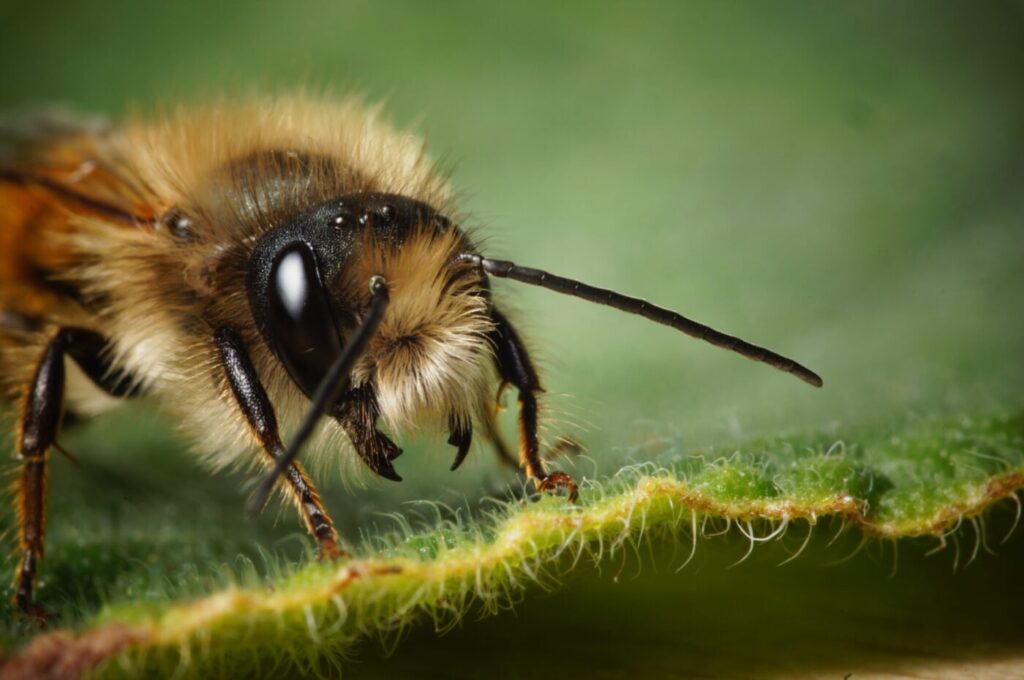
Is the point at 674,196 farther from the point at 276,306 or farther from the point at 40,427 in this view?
the point at 40,427

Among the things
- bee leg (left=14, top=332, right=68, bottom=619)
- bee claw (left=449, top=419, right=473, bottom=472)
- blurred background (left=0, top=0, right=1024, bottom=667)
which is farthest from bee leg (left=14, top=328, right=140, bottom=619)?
bee claw (left=449, top=419, right=473, bottom=472)

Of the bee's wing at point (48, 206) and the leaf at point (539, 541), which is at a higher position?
the bee's wing at point (48, 206)

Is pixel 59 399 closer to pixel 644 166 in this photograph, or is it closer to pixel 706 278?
pixel 706 278

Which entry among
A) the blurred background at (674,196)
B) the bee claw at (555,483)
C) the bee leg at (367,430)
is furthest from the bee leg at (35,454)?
the bee claw at (555,483)

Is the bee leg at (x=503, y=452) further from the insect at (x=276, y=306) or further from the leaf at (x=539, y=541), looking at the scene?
the leaf at (x=539, y=541)

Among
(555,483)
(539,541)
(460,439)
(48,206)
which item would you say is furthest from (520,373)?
(48,206)

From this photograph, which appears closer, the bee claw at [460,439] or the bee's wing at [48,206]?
the bee claw at [460,439]

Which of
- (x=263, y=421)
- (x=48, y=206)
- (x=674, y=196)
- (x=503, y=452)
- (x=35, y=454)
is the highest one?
(x=674, y=196)
